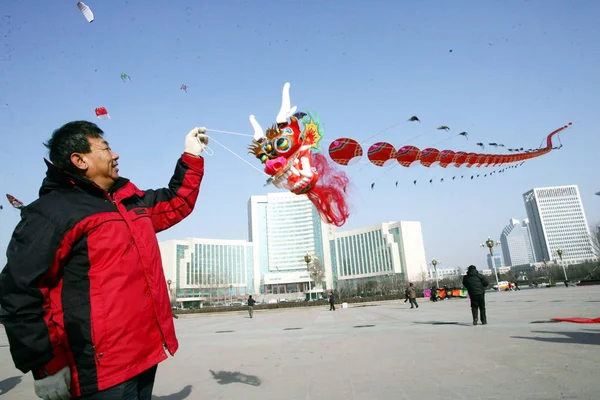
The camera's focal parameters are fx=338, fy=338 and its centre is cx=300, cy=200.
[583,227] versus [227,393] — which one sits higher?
[583,227]

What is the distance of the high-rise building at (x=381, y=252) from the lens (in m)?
106

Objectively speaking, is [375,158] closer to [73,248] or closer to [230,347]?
[230,347]

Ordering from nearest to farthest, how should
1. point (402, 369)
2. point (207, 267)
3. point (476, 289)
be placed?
point (402, 369) → point (476, 289) → point (207, 267)

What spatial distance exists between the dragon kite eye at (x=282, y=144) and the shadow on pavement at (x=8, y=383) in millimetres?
5578

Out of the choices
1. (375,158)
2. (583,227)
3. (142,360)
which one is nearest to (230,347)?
(375,158)

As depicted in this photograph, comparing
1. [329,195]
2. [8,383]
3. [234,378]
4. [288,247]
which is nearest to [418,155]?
[329,195]

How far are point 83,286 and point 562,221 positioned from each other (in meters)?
144

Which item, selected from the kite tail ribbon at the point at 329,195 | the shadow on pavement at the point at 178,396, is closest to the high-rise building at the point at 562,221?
the kite tail ribbon at the point at 329,195

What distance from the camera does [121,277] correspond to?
1724mm

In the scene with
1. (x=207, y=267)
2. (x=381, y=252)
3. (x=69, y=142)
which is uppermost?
(x=381, y=252)

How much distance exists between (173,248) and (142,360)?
373 ft

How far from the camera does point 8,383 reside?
5.47m

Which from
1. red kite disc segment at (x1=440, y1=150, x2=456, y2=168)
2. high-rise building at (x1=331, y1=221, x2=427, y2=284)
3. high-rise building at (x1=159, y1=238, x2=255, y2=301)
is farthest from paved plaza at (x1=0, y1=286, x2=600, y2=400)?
high-rise building at (x1=331, y1=221, x2=427, y2=284)

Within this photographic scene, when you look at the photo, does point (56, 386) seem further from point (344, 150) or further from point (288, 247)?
point (288, 247)
